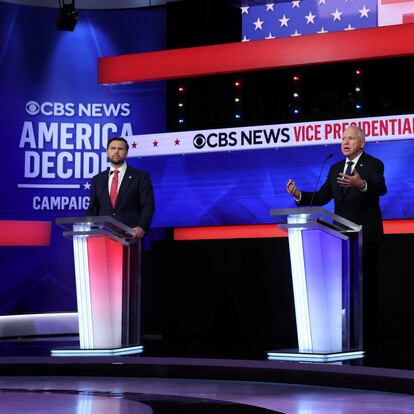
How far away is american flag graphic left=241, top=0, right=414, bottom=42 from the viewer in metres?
7.29

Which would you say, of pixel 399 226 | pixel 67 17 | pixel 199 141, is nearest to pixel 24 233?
pixel 199 141

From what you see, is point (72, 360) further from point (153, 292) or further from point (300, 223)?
point (153, 292)

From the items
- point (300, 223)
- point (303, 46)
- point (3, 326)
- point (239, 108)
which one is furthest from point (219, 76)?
point (300, 223)

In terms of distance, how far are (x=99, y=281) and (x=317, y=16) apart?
396cm

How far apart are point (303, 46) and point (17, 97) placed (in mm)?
2582

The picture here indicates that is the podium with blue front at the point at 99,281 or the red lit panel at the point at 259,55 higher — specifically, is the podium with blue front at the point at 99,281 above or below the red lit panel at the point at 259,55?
below

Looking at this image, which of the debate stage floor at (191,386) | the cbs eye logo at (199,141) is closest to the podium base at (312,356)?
the debate stage floor at (191,386)

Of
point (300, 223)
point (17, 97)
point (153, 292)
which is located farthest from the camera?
point (17, 97)

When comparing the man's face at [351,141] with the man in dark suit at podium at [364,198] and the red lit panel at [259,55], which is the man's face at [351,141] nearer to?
the man in dark suit at podium at [364,198]

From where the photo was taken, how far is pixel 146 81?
7.77 meters

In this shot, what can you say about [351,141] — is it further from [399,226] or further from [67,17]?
[67,17]

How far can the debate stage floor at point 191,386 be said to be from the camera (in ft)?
10.6

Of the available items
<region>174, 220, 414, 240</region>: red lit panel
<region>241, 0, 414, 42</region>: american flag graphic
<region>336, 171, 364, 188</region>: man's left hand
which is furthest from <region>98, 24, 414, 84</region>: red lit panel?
<region>336, 171, 364, 188</region>: man's left hand

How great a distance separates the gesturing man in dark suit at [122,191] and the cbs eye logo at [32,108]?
288cm
